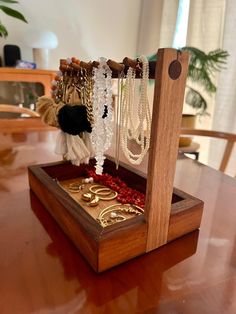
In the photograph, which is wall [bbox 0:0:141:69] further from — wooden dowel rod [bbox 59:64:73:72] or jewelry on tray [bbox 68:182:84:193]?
jewelry on tray [bbox 68:182:84:193]

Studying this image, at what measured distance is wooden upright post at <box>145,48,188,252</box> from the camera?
331 mm

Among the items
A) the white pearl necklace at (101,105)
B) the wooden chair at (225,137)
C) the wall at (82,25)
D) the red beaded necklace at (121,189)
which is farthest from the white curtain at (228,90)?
the white pearl necklace at (101,105)

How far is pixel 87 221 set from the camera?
1.22 feet

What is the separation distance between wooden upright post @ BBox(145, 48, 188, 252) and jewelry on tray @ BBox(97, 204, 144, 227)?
0.08 m

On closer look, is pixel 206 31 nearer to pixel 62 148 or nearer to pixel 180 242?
pixel 62 148

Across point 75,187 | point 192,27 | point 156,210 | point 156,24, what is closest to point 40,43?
point 156,24

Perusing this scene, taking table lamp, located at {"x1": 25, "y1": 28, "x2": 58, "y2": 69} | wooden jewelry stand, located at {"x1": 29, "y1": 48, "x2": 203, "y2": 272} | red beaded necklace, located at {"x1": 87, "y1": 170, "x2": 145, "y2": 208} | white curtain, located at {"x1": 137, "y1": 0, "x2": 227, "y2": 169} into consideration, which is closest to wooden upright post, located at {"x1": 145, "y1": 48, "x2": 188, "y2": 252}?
wooden jewelry stand, located at {"x1": 29, "y1": 48, "x2": 203, "y2": 272}

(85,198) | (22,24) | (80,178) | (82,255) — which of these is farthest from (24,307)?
(22,24)

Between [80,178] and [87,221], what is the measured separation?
0.87 ft

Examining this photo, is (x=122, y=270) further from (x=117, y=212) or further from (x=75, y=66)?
(x=75, y=66)

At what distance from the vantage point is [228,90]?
165 cm

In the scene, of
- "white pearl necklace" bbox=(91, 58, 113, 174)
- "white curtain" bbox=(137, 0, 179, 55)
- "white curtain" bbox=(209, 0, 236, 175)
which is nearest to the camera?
"white pearl necklace" bbox=(91, 58, 113, 174)

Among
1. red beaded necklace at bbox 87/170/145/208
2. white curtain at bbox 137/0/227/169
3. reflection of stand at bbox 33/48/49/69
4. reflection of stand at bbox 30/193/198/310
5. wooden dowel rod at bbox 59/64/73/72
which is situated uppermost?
white curtain at bbox 137/0/227/169

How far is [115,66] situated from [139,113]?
9 cm
